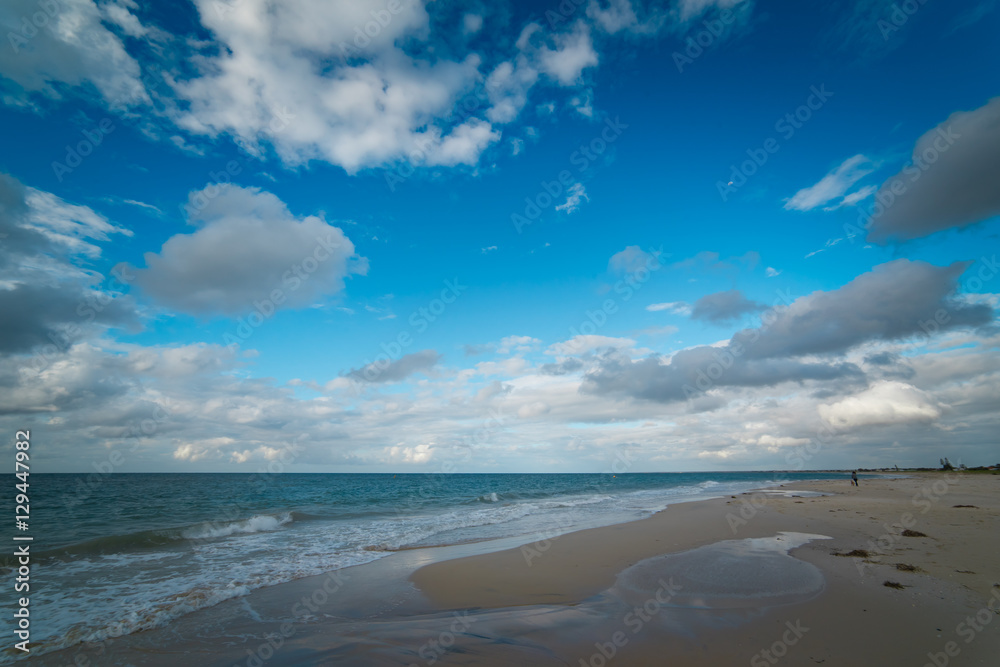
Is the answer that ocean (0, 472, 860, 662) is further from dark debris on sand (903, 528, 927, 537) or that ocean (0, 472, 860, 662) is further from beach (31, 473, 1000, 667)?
dark debris on sand (903, 528, 927, 537)

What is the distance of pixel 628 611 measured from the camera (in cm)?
769

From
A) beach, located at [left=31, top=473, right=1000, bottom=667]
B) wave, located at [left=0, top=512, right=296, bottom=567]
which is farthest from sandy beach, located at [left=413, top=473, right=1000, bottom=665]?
wave, located at [left=0, top=512, right=296, bottom=567]

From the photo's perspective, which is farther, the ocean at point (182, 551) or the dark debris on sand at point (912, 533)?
the dark debris on sand at point (912, 533)

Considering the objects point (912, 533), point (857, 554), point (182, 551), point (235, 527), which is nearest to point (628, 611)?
point (857, 554)

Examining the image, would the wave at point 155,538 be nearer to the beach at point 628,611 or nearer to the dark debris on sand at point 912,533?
the beach at point 628,611

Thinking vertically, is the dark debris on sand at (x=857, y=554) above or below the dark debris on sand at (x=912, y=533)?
below

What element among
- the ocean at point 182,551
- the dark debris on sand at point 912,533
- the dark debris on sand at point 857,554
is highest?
the dark debris on sand at point 912,533

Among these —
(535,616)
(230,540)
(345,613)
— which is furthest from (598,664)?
(230,540)

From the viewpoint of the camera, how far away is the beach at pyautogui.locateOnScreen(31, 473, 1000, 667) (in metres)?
5.98

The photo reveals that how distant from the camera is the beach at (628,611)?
598 cm

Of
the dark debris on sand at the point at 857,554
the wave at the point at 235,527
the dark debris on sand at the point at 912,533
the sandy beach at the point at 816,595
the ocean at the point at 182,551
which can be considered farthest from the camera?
the wave at the point at 235,527

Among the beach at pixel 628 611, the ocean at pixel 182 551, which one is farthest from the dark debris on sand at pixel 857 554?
the ocean at pixel 182 551

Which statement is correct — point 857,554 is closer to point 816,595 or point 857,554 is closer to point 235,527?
point 816,595

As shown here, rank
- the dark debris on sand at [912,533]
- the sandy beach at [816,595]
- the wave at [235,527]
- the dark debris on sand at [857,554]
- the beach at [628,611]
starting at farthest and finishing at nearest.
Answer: the wave at [235,527] < the dark debris on sand at [912,533] < the dark debris on sand at [857,554] < the beach at [628,611] < the sandy beach at [816,595]
